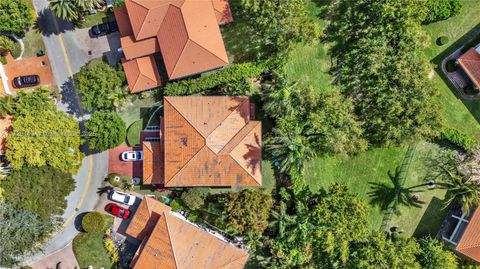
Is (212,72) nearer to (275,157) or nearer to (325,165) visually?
(275,157)

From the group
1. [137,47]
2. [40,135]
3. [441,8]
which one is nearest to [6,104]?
[40,135]

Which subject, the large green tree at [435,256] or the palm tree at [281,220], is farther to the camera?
the palm tree at [281,220]

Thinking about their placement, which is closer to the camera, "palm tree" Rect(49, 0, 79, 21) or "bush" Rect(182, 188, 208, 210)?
"palm tree" Rect(49, 0, 79, 21)

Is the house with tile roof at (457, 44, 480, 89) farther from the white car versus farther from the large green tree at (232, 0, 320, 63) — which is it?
the white car

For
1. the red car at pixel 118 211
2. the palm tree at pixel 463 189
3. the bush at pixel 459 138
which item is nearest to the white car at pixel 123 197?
the red car at pixel 118 211

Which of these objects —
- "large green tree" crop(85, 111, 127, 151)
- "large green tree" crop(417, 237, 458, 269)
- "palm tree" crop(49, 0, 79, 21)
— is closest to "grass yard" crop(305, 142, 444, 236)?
"large green tree" crop(417, 237, 458, 269)

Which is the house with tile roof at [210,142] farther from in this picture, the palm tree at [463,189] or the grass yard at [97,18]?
the palm tree at [463,189]
